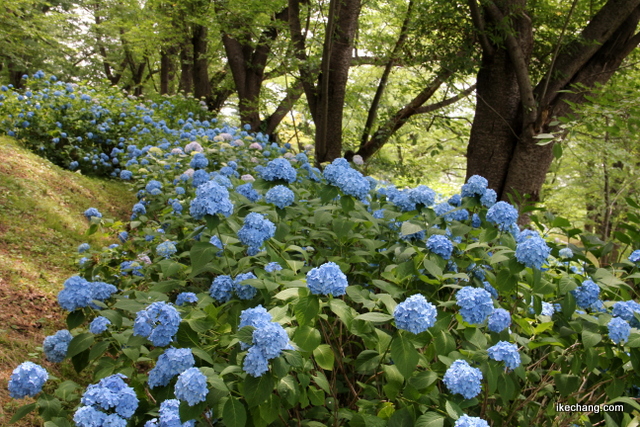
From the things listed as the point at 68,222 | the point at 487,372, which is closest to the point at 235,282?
the point at 487,372

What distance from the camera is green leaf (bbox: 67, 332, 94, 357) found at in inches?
71.9

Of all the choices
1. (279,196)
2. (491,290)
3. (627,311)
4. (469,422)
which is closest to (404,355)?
(469,422)

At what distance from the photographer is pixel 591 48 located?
488 cm

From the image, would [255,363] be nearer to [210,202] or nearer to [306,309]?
[306,309]

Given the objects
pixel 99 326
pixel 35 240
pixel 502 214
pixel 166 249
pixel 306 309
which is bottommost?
pixel 35 240

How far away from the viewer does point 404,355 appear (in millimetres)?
1568

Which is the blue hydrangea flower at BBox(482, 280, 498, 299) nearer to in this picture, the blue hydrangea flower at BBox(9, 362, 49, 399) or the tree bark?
the blue hydrangea flower at BBox(9, 362, 49, 399)

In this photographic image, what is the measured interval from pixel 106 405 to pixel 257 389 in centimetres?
47

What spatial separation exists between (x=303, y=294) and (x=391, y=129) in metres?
6.12

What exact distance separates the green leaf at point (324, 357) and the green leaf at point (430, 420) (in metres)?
0.34

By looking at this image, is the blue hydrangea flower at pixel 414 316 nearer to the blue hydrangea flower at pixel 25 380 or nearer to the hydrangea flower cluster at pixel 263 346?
the hydrangea flower cluster at pixel 263 346

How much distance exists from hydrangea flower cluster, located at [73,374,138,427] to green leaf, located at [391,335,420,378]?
34.0 inches

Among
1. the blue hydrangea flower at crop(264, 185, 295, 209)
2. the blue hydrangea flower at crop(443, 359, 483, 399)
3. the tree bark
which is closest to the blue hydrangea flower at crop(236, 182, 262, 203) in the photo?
the blue hydrangea flower at crop(264, 185, 295, 209)

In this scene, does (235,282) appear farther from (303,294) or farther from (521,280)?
(521,280)
